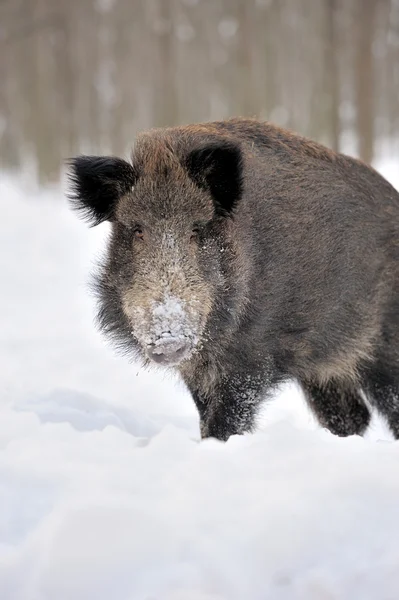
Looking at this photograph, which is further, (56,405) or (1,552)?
(56,405)

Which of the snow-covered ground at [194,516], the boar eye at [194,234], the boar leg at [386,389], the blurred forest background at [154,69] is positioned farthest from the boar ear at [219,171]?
the blurred forest background at [154,69]

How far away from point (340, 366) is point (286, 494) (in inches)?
93.1

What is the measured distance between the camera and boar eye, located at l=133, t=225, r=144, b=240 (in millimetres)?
4121

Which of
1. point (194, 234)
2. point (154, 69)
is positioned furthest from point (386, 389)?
point (154, 69)

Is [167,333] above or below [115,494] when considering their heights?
above

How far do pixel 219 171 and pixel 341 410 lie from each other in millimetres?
2144

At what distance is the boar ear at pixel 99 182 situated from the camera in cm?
417

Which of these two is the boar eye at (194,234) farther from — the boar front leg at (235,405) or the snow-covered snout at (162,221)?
the boar front leg at (235,405)

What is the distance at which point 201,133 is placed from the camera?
4426 mm

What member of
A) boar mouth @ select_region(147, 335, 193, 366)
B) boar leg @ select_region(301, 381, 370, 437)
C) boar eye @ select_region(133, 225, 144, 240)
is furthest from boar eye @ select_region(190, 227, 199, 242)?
boar leg @ select_region(301, 381, 370, 437)

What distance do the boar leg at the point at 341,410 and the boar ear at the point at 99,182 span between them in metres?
1.97

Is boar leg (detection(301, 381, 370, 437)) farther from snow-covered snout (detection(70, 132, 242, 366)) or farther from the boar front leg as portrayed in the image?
snow-covered snout (detection(70, 132, 242, 366))

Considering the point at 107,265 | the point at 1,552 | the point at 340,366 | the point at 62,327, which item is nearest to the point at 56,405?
the point at 107,265

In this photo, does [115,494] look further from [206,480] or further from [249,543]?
[249,543]
